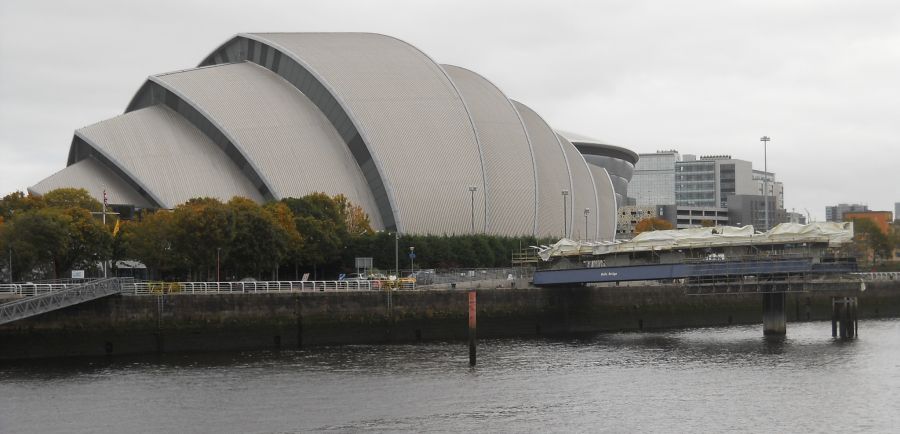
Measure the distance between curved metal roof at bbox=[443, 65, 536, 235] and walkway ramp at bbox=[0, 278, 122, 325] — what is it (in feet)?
151

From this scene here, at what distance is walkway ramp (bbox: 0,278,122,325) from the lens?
Answer: 175ft

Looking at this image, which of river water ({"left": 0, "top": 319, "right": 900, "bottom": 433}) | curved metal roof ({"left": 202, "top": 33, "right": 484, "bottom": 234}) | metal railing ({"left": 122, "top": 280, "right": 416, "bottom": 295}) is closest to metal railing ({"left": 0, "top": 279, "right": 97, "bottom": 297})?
metal railing ({"left": 122, "top": 280, "right": 416, "bottom": 295})

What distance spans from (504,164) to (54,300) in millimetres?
52760

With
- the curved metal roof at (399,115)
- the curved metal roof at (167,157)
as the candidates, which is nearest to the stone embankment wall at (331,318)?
the curved metal roof at (399,115)

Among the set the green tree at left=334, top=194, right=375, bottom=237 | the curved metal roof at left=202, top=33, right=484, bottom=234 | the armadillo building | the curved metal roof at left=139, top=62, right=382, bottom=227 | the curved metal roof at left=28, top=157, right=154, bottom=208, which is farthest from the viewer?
the curved metal roof at left=202, top=33, right=484, bottom=234

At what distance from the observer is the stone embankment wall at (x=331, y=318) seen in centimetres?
5572

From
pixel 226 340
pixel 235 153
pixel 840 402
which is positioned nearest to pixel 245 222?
pixel 226 340

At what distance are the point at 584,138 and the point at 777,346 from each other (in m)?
97.0

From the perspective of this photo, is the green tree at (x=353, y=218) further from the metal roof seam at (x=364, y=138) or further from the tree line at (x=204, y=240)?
the metal roof seam at (x=364, y=138)

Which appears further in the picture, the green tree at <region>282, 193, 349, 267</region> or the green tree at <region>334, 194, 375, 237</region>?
the green tree at <region>334, 194, 375, 237</region>

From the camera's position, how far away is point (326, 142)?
315ft

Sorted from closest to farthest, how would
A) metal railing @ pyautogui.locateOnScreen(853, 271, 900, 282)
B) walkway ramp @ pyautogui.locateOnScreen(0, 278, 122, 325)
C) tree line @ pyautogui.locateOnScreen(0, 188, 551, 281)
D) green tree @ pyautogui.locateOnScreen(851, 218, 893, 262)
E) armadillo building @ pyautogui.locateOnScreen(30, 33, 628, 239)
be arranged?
walkway ramp @ pyautogui.locateOnScreen(0, 278, 122, 325) → tree line @ pyautogui.locateOnScreen(0, 188, 551, 281) → armadillo building @ pyautogui.locateOnScreen(30, 33, 628, 239) → metal railing @ pyautogui.locateOnScreen(853, 271, 900, 282) → green tree @ pyautogui.locateOnScreen(851, 218, 893, 262)

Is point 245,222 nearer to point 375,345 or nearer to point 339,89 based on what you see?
point 375,345

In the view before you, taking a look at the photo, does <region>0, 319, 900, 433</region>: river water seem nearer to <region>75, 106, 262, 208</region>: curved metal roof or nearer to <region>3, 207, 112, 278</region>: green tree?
<region>3, 207, 112, 278</region>: green tree
